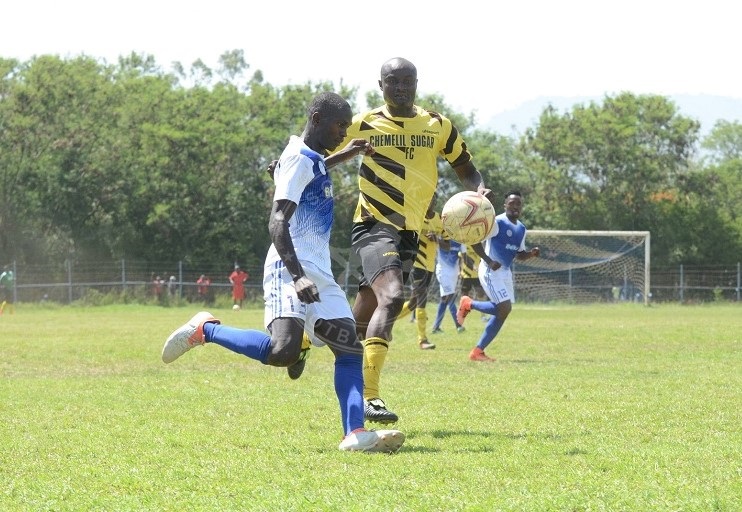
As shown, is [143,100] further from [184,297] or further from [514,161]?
[514,161]

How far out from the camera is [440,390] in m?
9.71

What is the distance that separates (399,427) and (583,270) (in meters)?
33.5

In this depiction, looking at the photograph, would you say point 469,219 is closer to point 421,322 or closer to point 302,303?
point 302,303

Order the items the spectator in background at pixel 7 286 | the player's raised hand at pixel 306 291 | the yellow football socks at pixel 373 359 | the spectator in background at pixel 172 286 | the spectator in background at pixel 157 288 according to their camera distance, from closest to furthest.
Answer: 1. the player's raised hand at pixel 306 291
2. the yellow football socks at pixel 373 359
3. the spectator in background at pixel 7 286
4. the spectator in background at pixel 157 288
5. the spectator in background at pixel 172 286

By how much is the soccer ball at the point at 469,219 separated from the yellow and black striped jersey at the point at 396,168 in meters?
0.22

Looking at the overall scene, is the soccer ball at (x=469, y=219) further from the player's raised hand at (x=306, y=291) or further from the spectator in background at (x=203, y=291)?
the spectator in background at (x=203, y=291)

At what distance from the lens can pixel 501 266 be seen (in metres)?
14.4

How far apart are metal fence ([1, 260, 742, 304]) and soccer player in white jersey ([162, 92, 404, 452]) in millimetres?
33103

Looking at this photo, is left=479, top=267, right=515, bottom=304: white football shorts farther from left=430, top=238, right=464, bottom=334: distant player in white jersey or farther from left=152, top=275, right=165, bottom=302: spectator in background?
left=152, top=275, right=165, bottom=302: spectator in background

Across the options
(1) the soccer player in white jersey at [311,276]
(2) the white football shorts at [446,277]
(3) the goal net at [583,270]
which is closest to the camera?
(1) the soccer player in white jersey at [311,276]

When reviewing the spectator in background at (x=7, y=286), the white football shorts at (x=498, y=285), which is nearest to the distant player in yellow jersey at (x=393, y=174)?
the white football shorts at (x=498, y=285)

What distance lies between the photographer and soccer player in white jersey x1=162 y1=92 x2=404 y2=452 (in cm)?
619

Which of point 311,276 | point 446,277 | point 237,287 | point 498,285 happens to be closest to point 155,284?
point 237,287

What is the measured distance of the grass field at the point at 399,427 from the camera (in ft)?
15.8
